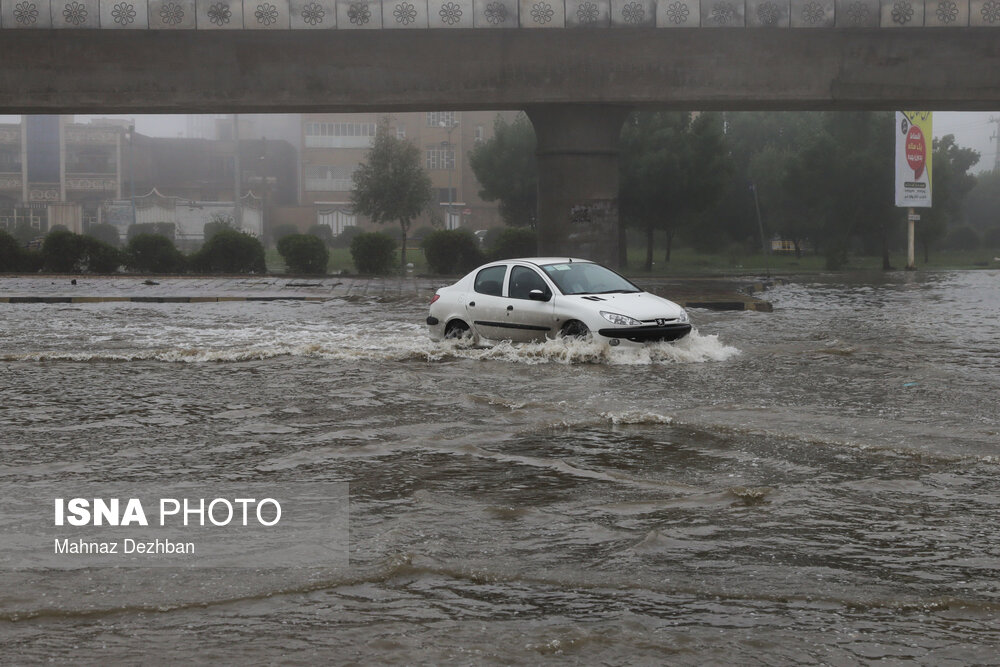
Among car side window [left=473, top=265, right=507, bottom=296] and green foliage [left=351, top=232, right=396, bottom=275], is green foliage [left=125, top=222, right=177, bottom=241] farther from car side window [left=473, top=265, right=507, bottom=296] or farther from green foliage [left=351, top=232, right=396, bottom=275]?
car side window [left=473, top=265, right=507, bottom=296]

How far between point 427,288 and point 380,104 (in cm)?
592

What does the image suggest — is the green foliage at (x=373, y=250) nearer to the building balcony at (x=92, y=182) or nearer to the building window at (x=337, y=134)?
the building balcony at (x=92, y=182)

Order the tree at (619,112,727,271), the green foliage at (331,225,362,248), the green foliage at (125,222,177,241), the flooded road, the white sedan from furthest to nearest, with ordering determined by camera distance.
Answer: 1. the green foliage at (331,225,362,248)
2. the green foliage at (125,222,177,241)
3. the tree at (619,112,727,271)
4. the white sedan
5. the flooded road

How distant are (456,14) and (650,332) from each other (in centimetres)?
1484

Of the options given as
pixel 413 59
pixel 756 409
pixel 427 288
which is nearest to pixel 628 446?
pixel 756 409

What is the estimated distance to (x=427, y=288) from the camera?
31.7 metres

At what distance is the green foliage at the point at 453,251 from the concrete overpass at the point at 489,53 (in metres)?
12.0

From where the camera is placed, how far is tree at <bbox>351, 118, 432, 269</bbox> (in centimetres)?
5166

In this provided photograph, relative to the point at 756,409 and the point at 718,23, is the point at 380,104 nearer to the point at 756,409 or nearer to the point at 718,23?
the point at 718,23

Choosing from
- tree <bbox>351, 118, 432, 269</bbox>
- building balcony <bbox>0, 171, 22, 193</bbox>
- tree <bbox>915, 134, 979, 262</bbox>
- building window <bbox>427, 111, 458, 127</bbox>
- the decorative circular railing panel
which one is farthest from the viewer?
building window <bbox>427, 111, 458, 127</bbox>

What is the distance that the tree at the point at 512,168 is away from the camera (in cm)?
5009

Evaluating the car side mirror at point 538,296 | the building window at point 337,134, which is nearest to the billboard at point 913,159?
the car side mirror at point 538,296

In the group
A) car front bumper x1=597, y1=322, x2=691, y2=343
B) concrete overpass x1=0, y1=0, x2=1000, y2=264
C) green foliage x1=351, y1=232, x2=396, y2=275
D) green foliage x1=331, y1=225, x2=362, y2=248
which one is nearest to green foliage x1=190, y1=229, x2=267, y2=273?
green foliage x1=351, y1=232, x2=396, y2=275

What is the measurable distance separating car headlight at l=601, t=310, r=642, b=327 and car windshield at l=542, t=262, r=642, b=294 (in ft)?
2.92
